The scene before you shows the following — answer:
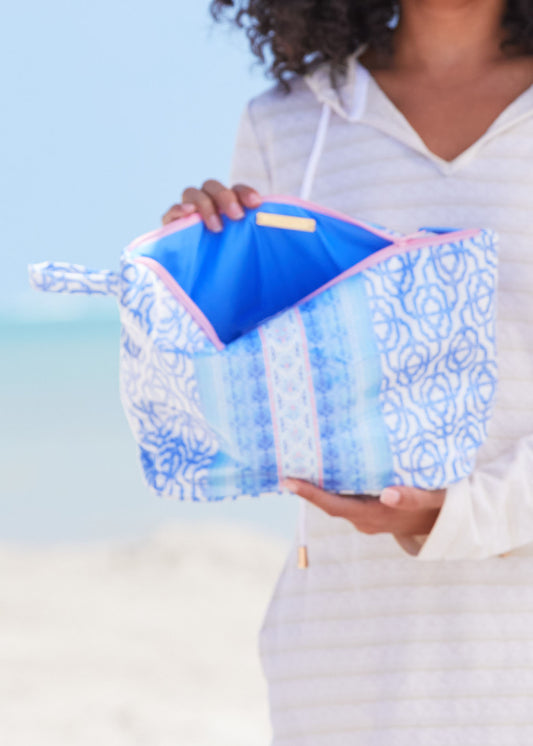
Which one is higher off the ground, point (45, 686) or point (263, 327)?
point (263, 327)

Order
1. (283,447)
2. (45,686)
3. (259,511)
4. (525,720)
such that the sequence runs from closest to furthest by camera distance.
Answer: (283,447) < (525,720) < (45,686) < (259,511)

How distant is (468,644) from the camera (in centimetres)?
123

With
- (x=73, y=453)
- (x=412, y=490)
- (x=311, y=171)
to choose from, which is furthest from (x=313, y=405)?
(x=73, y=453)

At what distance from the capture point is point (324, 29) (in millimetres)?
1484

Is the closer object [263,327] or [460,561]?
[263,327]

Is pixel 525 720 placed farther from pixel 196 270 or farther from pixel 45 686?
pixel 45 686

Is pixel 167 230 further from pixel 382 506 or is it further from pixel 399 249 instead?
pixel 382 506

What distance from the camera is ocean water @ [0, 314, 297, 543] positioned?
23.2 ft

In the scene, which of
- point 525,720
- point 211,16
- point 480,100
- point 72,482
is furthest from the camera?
point 72,482

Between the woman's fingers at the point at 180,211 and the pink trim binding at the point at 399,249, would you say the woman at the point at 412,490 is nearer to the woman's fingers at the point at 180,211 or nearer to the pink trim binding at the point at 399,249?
the woman's fingers at the point at 180,211

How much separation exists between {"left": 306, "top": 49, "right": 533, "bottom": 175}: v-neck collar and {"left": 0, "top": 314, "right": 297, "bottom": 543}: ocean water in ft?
17.9

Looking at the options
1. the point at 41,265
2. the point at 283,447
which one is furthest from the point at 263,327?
the point at 41,265

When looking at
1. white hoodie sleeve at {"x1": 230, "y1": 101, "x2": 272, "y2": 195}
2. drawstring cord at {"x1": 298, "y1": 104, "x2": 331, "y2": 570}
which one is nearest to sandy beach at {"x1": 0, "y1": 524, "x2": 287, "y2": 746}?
drawstring cord at {"x1": 298, "y1": 104, "x2": 331, "y2": 570}

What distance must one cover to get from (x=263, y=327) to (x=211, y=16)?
0.70m
